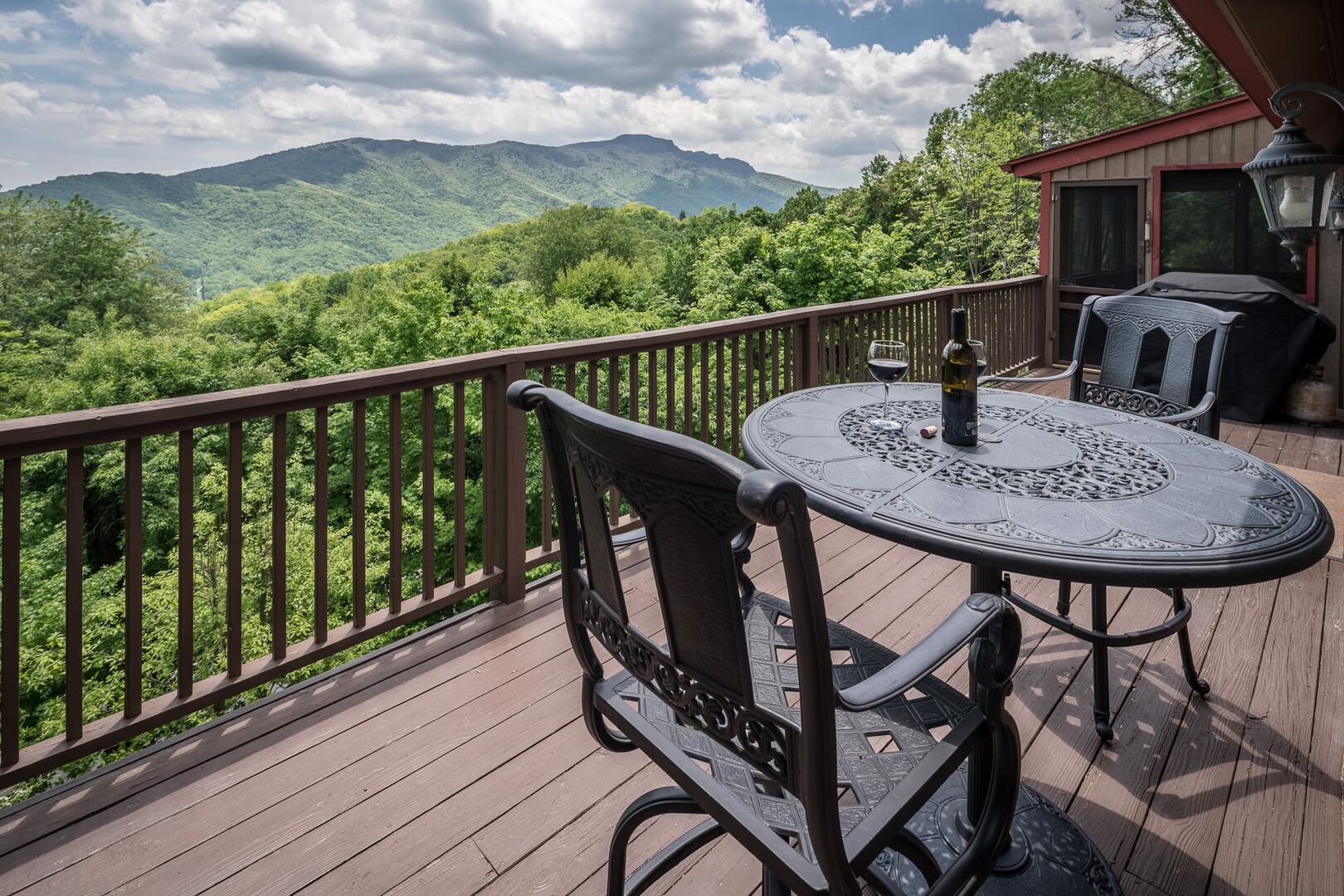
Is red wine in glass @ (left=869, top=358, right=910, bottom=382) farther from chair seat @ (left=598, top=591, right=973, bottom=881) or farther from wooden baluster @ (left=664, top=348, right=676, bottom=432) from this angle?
wooden baluster @ (left=664, top=348, right=676, bottom=432)

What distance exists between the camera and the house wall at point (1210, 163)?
17.8 feet

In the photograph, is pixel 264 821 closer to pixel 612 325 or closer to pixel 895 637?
pixel 895 637

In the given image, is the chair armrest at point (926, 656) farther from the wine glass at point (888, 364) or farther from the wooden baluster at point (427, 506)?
the wooden baluster at point (427, 506)

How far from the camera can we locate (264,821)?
1687 millimetres

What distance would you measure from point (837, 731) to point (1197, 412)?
1.78m

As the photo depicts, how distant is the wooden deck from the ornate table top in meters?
0.74

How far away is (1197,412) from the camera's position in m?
2.26

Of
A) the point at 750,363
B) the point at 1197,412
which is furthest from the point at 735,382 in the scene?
the point at 1197,412

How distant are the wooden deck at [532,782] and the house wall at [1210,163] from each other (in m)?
4.17

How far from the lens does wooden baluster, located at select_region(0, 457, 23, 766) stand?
1.66m

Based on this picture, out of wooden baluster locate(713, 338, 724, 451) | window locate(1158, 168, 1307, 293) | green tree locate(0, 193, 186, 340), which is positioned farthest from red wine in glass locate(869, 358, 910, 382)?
green tree locate(0, 193, 186, 340)

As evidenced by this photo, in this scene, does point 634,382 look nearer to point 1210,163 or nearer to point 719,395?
point 719,395

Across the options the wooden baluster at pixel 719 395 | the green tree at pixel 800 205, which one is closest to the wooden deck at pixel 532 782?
the wooden baluster at pixel 719 395

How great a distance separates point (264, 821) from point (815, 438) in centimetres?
156
